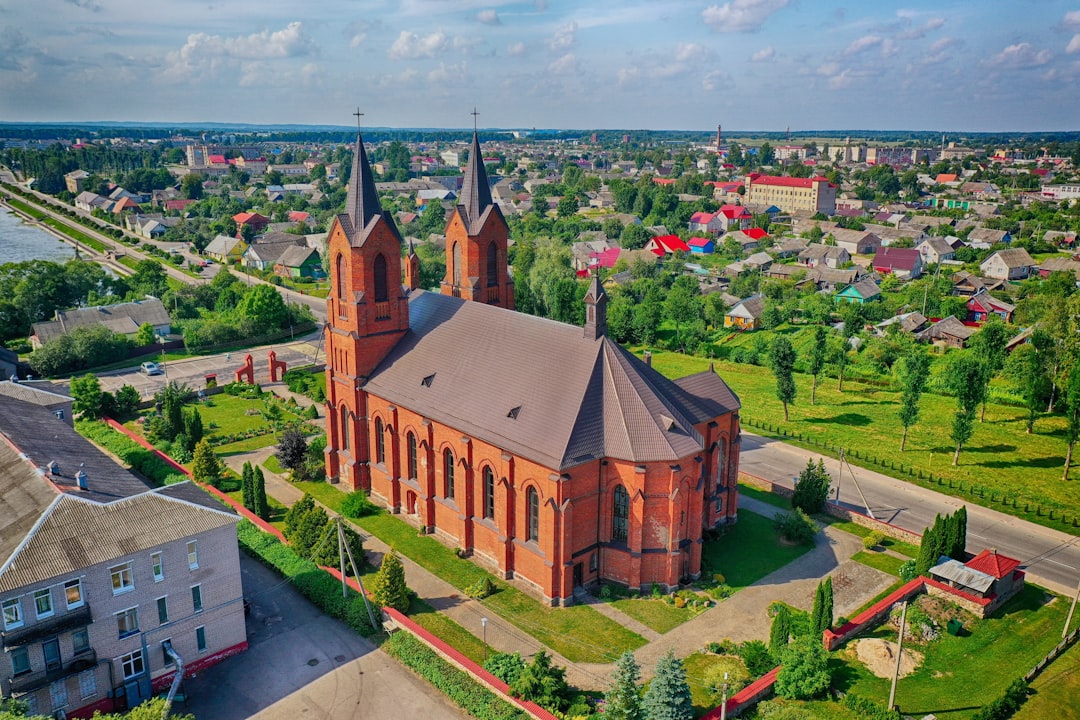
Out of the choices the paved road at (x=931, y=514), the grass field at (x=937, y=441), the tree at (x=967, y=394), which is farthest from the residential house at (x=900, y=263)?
the paved road at (x=931, y=514)

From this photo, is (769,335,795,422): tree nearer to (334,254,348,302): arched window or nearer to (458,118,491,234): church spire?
(458,118,491,234): church spire

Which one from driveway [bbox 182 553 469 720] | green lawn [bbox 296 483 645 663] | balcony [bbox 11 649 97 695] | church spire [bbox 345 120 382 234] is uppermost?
church spire [bbox 345 120 382 234]

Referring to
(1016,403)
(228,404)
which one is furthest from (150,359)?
(1016,403)

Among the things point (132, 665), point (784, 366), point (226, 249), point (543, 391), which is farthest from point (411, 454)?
point (226, 249)

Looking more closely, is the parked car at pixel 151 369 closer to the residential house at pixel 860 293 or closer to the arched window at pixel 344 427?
the arched window at pixel 344 427

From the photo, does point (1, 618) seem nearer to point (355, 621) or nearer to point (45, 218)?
point (355, 621)

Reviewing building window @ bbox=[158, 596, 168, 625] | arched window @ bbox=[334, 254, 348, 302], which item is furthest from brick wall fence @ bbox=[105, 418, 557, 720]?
arched window @ bbox=[334, 254, 348, 302]
